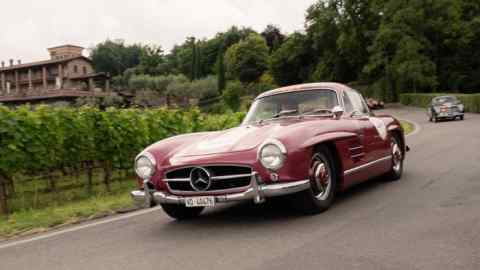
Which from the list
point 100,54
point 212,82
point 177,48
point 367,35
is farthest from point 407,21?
point 177,48

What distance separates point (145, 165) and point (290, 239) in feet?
6.96

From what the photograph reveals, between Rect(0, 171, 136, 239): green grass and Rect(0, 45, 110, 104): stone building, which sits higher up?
Rect(0, 45, 110, 104): stone building

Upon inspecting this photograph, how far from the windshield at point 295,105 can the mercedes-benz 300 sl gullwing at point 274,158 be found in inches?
0.5

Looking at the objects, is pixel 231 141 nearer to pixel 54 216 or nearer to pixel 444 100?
pixel 54 216

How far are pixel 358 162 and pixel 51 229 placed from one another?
3.90m

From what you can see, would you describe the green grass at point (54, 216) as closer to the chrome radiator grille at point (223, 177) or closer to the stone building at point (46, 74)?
the chrome radiator grille at point (223, 177)

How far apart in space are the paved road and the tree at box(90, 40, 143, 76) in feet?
425

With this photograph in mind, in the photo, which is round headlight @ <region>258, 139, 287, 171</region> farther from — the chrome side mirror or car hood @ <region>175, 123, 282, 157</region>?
the chrome side mirror

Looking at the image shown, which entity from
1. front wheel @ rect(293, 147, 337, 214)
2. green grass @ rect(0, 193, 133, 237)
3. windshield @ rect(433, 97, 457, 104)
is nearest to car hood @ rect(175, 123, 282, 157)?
front wheel @ rect(293, 147, 337, 214)

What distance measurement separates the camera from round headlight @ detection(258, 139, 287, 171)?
5.98 meters

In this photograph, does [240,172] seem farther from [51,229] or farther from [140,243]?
[51,229]

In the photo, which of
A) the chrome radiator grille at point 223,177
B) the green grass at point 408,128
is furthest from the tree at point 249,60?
the chrome radiator grille at point 223,177

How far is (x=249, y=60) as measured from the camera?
367 ft

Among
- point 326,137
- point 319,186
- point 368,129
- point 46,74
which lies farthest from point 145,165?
point 46,74
